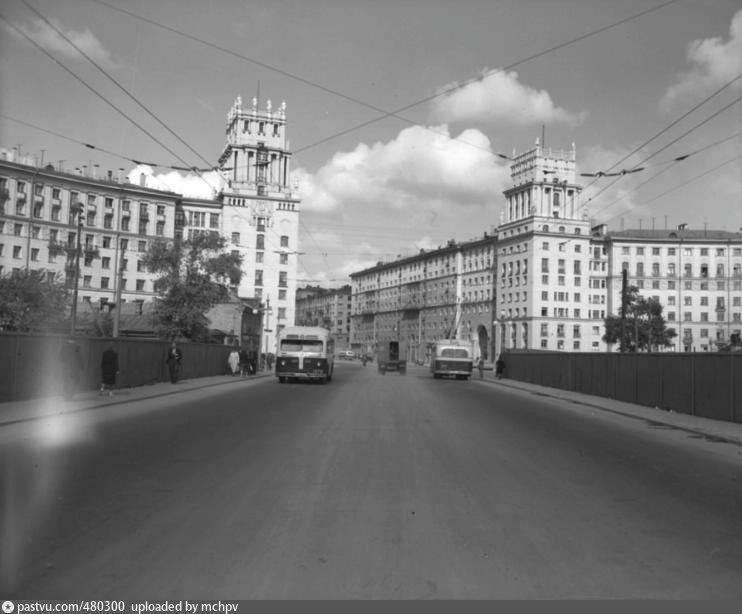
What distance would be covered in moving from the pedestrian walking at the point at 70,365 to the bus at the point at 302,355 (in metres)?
14.2

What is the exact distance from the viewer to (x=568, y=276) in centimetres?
11381

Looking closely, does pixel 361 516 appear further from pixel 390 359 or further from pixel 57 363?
pixel 390 359

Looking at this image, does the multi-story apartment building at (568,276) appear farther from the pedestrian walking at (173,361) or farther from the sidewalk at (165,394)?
the sidewalk at (165,394)

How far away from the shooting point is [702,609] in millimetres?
4543

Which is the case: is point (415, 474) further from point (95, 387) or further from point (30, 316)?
point (30, 316)

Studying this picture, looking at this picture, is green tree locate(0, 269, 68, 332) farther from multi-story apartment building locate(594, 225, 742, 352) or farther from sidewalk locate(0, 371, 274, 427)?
multi-story apartment building locate(594, 225, 742, 352)

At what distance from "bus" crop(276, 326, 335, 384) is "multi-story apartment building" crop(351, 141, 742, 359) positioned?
227ft

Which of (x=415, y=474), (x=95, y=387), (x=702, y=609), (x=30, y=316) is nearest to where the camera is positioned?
(x=702, y=609)

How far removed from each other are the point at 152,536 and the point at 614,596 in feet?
12.0

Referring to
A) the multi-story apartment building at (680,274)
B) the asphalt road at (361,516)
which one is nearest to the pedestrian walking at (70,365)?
the asphalt road at (361,516)

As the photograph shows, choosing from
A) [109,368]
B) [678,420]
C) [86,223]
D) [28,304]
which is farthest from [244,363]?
[86,223]

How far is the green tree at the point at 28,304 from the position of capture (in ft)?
167

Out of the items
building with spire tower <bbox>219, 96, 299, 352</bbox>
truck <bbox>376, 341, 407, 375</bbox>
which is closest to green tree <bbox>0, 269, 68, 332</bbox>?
truck <bbox>376, 341, 407, 375</bbox>

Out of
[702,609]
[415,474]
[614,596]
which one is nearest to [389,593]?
[614,596]
